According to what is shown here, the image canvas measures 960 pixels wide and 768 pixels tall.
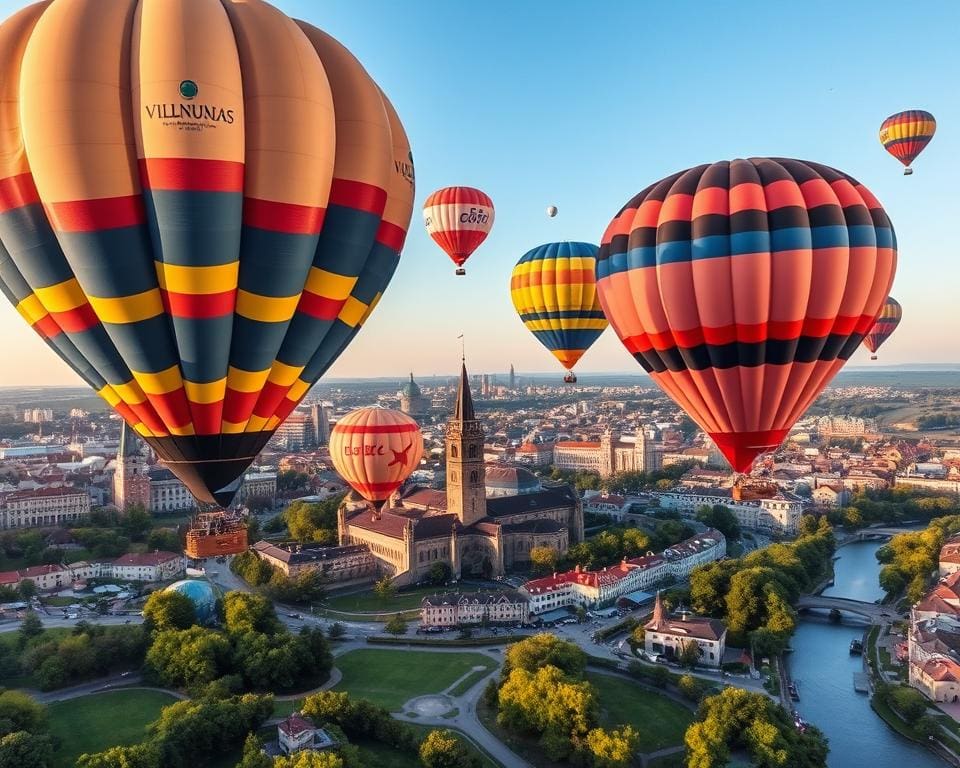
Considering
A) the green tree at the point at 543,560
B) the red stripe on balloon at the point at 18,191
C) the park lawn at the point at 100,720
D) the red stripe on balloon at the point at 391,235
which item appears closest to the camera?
the red stripe on balloon at the point at 18,191

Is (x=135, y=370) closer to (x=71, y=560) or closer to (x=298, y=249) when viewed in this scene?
(x=298, y=249)

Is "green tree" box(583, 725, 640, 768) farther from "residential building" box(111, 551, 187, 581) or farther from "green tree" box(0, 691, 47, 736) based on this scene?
"residential building" box(111, 551, 187, 581)

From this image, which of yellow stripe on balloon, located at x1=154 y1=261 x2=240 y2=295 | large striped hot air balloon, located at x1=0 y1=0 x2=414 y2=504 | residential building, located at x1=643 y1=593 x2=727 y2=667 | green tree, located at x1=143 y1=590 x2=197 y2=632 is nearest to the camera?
large striped hot air balloon, located at x1=0 y1=0 x2=414 y2=504

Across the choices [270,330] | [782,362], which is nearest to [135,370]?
[270,330]

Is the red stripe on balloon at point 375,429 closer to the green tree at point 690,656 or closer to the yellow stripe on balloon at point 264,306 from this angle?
the yellow stripe on balloon at point 264,306

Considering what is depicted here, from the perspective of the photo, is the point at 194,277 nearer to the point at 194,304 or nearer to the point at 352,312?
the point at 194,304

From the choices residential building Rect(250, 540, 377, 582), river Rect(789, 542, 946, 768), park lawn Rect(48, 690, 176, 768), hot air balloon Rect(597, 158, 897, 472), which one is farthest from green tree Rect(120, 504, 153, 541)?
hot air balloon Rect(597, 158, 897, 472)

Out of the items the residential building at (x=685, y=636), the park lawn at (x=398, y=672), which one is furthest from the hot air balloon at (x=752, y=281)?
the residential building at (x=685, y=636)
